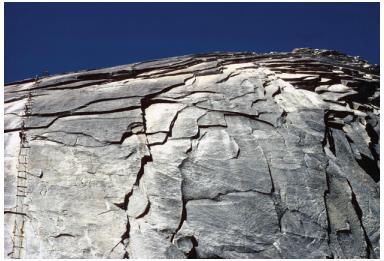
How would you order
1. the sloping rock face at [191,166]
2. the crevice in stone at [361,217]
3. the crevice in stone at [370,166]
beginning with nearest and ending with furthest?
1. the sloping rock face at [191,166]
2. the crevice in stone at [361,217]
3. the crevice in stone at [370,166]

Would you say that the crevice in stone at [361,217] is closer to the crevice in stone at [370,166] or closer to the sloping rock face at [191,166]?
the sloping rock face at [191,166]

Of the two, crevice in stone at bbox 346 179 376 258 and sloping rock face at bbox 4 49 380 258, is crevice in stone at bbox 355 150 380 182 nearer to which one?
sloping rock face at bbox 4 49 380 258

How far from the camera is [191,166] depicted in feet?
26.8

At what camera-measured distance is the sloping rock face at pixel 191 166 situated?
294 inches

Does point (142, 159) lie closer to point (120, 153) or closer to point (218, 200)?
point (120, 153)

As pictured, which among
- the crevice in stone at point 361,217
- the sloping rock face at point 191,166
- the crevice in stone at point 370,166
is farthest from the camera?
the crevice in stone at point 370,166

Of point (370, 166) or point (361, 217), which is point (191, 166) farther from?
point (370, 166)

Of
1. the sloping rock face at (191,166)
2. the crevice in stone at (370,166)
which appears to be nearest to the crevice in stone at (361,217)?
the sloping rock face at (191,166)

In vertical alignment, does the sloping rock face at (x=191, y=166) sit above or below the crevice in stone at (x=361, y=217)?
above

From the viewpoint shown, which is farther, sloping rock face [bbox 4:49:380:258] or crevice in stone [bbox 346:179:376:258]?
crevice in stone [bbox 346:179:376:258]

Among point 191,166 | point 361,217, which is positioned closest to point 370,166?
point 361,217

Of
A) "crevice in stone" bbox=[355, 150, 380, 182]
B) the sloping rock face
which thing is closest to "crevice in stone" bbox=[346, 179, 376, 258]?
the sloping rock face

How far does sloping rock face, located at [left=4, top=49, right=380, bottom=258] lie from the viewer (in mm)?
7461

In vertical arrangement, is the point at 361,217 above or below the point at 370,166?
below
